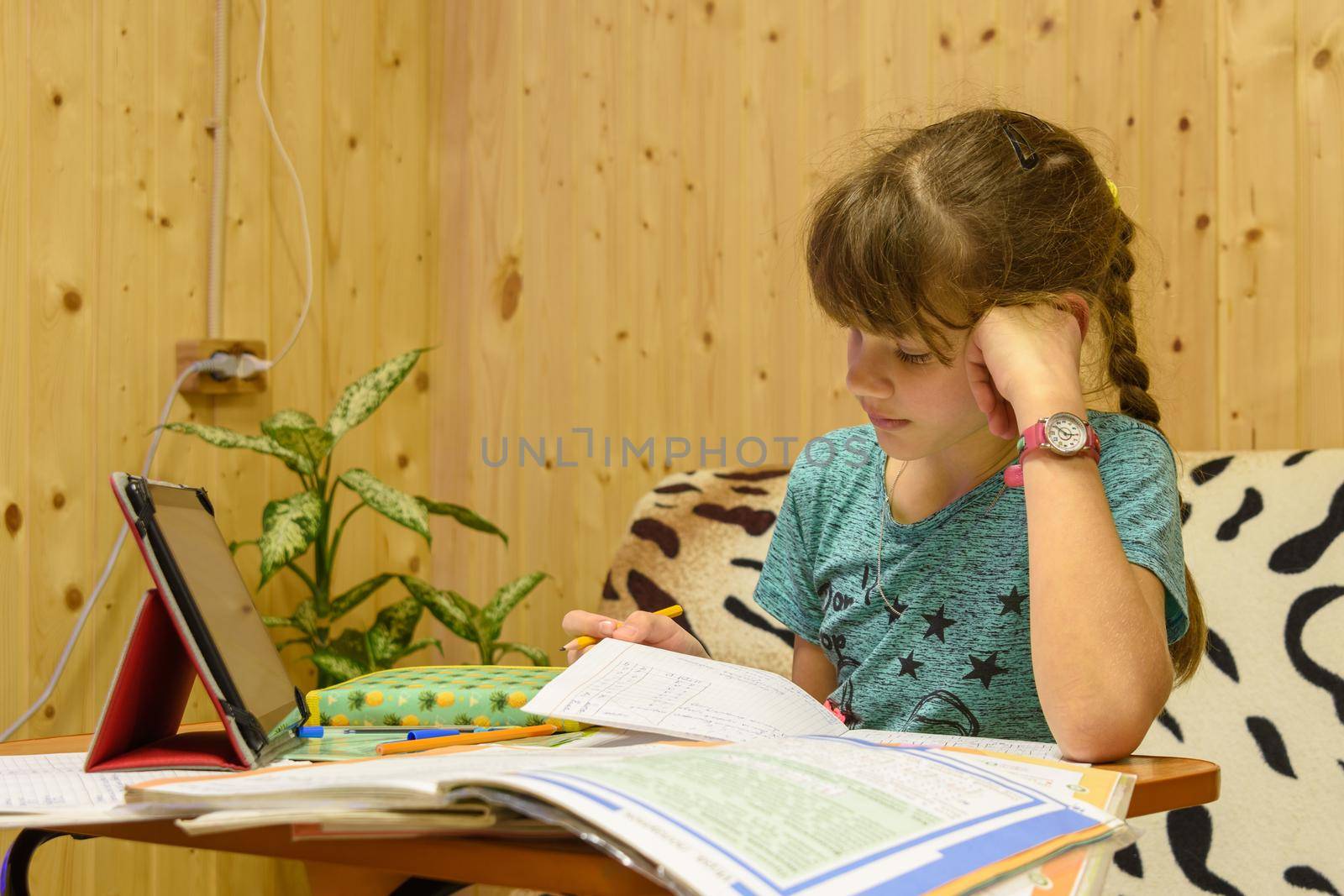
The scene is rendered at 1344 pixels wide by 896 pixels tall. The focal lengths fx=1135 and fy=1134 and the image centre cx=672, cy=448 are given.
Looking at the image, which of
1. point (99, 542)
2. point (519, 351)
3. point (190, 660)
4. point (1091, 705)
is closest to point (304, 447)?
point (99, 542)

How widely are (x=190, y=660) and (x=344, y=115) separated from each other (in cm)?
189

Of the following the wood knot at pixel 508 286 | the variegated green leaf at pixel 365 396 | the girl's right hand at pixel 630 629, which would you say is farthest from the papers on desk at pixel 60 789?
the wood knot at pixel 508 286

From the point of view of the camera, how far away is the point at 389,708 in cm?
90

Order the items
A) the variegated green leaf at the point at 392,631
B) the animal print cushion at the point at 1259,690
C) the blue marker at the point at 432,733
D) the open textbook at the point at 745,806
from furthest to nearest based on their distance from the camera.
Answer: the variegated green leaf at the point at 392,631, the animal print cushion at the point at 1259,690, the blue marker at the point at 432,733, the open textbook at the point at 745,806

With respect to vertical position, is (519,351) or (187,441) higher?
(519,351)

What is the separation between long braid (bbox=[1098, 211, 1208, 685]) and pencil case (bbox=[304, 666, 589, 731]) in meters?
0.59

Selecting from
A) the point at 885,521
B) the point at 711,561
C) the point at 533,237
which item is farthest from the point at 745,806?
the point at 533,237

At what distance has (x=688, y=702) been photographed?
799mm

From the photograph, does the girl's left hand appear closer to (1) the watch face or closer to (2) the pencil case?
(1) the watch face

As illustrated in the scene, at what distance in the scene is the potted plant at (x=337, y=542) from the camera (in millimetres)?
1847

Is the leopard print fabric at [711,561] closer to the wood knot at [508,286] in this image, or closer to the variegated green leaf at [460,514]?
the variegated green leaf at [460,514]

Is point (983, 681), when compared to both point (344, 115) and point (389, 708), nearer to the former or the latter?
point (389, 708)

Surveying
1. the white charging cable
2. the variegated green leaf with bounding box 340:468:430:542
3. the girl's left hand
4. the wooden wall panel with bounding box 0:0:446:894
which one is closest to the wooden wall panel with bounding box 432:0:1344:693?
the wooden wall panel with bounding box 0:0:446:894

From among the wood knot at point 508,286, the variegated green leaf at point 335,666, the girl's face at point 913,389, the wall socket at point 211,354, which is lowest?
the variegated green leaf at point 335,666
